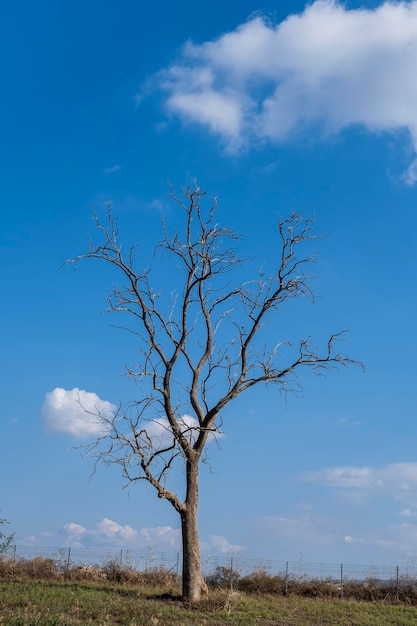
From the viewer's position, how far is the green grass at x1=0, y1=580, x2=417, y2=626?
1841cm

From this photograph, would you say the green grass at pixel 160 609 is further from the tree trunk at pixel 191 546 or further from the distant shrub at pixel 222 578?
the distant shrub at pixel 222 578

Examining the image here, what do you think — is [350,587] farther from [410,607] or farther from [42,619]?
[42,619]

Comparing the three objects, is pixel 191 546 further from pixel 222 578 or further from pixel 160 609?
pixel 222 578

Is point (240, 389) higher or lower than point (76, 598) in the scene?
higher

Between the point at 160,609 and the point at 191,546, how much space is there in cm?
286

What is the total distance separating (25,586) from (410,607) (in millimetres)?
13462

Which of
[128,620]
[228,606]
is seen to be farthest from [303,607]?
[128,620]

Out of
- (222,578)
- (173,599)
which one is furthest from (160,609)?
(222,578)

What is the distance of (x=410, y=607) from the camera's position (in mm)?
25438

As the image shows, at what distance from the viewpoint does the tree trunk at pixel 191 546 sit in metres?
21.9

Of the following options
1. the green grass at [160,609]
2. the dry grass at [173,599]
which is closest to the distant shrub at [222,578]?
the dry grass at [173,599]

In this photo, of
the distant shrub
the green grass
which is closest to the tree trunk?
the green grass

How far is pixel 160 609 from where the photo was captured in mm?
19891

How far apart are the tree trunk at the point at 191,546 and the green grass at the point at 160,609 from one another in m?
0.46
